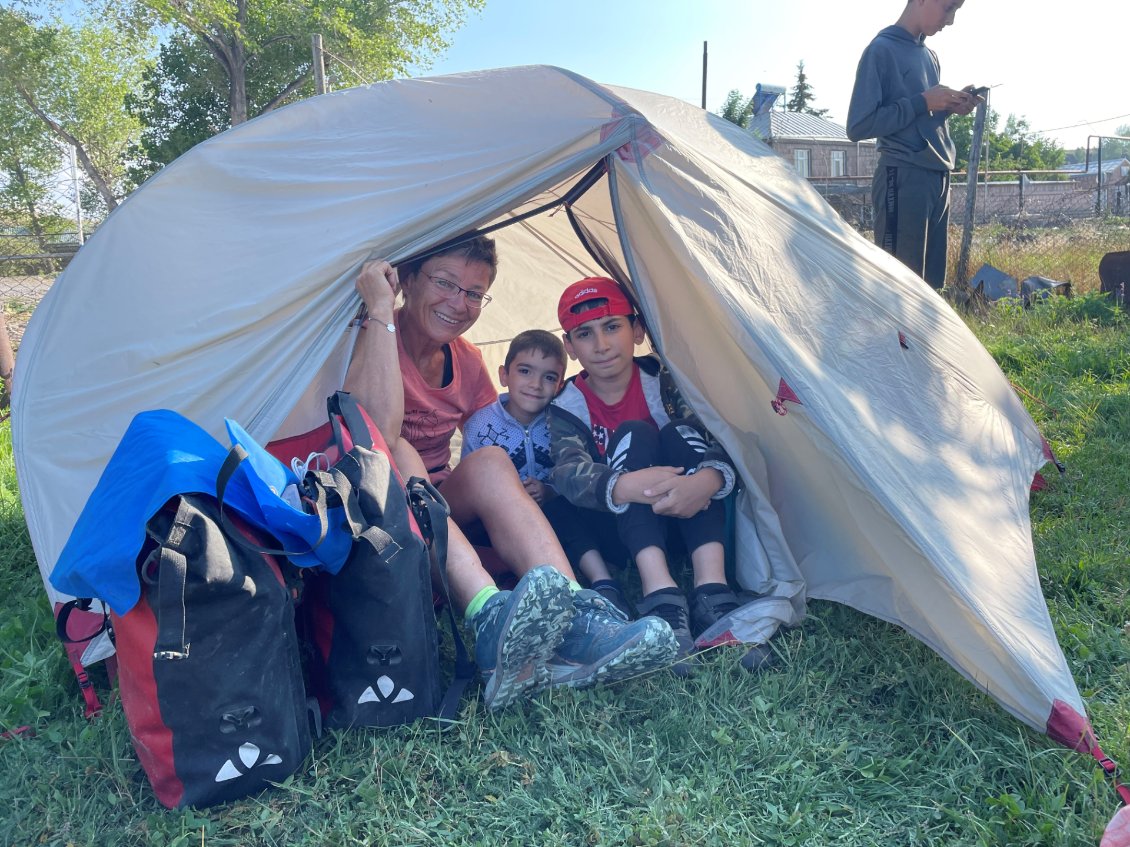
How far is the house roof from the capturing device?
35.2 m

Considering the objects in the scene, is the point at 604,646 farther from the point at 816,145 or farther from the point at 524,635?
the point at 816,145

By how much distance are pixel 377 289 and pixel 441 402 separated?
0.78m

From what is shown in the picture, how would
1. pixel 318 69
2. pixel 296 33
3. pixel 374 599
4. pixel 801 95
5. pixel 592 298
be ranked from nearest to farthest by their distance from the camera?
pixel 374 599 < pixel 592 298 < pixel 318 69 < pixel 296 33 < pixel 801 95

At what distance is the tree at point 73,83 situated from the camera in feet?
72.4

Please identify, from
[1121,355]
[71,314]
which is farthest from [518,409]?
[1121,355]

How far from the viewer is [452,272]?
2.92 metres

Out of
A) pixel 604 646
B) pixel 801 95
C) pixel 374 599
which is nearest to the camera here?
pixel 374 599

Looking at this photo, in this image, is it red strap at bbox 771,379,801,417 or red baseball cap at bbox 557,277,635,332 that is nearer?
red strap at bbox 771,379,801,417

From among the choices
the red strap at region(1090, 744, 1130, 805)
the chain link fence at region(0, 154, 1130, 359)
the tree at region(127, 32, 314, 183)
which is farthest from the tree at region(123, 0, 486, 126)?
the red strap at region(1090, 744, 1130, 805)

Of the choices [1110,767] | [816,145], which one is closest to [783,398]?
[1110,767]

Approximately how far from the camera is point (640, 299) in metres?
2.72

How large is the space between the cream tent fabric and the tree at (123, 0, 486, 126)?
1986 centimetres

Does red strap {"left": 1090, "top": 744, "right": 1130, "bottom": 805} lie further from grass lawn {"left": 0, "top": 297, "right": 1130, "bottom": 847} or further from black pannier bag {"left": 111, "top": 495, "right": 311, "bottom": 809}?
black pannier bag {"left": 111, "top": 495, "right": 311, "bottom": 809}

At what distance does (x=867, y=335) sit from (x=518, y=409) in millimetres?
1234
